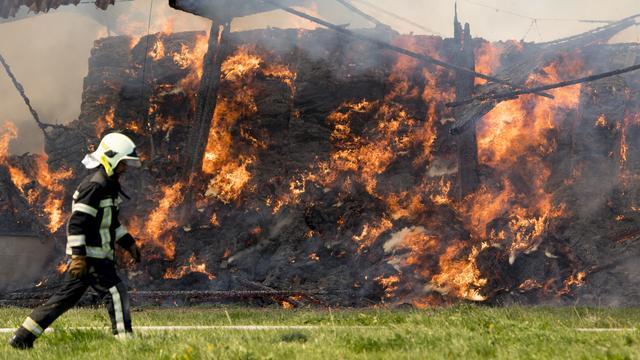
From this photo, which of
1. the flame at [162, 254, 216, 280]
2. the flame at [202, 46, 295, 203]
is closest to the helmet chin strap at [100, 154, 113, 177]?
the flame at [162, 254, 216, 280]

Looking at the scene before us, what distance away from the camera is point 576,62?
950 inches

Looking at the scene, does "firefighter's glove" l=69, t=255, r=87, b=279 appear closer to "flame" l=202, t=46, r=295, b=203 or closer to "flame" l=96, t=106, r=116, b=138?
"flame" l=202, t=46, r=295, b=203

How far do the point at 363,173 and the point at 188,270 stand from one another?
7.32 meters

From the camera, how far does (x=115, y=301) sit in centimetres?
677

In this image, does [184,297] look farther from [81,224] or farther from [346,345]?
[346,345]

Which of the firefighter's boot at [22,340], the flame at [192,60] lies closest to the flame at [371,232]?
the flame at [192,60]

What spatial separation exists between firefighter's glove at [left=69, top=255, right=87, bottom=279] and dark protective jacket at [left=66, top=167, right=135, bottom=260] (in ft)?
0.18

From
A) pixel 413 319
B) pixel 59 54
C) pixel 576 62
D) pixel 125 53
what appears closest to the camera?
pixel 413 319

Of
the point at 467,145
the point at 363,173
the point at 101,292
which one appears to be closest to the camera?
the point at 101,292

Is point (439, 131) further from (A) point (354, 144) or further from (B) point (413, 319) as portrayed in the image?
(B) point (413, 319)

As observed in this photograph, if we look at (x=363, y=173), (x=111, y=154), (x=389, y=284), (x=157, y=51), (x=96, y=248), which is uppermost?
(x=157, y=51)

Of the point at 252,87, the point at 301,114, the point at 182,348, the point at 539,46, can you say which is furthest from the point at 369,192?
the point at 182,348

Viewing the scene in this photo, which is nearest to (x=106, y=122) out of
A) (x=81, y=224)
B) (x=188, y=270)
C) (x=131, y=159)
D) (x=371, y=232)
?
(x=188, y=270)

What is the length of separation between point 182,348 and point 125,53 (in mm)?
25160
